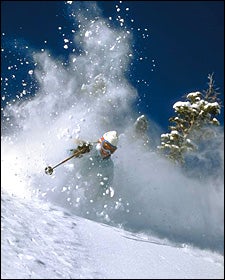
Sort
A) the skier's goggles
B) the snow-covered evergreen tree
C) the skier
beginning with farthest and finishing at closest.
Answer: the snow-covered evergreen tree < the skier < the skier's goggles

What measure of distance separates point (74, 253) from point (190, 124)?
16.5 m

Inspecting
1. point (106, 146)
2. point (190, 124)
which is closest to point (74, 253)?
point (106, 146)

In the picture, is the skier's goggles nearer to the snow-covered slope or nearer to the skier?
the skier

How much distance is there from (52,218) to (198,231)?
16.5 meters

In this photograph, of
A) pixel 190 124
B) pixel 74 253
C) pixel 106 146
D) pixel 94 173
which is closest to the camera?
pixel 74 253

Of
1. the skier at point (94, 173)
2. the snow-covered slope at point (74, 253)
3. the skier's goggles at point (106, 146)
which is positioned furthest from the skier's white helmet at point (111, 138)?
the snow-covered slope at point (74, 253)

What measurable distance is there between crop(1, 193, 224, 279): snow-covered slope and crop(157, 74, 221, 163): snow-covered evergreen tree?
1301cm

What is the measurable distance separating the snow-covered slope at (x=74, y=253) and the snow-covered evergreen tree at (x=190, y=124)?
13006 millimetres

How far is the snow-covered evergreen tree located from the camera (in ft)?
70.2

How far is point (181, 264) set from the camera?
782 centimetres

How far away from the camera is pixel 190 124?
71.7 feet

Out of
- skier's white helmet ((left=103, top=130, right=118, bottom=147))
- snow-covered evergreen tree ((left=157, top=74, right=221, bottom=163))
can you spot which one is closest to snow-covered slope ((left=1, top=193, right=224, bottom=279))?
skier's white helmet ((left=103, top=130, right=118, bottom=147))

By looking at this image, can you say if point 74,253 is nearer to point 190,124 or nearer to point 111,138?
point 111,138

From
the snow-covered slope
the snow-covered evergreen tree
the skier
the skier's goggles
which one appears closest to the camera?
the snow-covered slope
